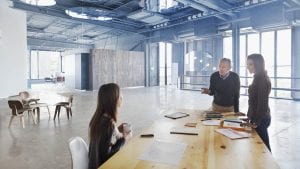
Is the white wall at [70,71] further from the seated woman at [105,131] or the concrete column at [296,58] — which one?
the seated woman at [105,131]

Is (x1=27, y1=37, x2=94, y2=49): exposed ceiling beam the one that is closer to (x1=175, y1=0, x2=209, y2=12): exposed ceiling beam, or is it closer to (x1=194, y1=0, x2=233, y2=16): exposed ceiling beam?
(x1=175, y1=0, x2=209, y2=12): exposed ceiling beam

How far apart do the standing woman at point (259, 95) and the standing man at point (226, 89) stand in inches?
33.7

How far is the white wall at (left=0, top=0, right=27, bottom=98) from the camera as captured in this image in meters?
9.23

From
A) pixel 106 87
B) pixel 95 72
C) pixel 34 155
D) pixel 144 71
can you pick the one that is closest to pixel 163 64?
pixel 144 71

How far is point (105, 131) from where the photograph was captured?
163 centimetres

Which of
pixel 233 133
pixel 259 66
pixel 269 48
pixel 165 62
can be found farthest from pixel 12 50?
pixel 269 48

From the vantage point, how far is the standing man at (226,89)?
3266 millimetres

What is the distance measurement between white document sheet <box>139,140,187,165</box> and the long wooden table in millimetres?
35

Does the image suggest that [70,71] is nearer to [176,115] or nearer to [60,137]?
[60,137]

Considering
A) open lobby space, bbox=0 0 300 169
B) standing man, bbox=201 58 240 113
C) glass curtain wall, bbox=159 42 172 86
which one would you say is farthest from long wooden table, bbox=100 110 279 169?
glass curtain wall, bbox=159 42 172 86

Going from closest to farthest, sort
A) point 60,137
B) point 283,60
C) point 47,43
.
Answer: point 60,137
point 283,60
point 47,43

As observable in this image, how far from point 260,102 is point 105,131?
1.54 m

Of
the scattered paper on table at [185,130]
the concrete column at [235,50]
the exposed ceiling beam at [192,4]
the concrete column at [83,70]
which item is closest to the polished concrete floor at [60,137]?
the scattered paper on table at [185,130]

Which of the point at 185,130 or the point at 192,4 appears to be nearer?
the point at 185,130
